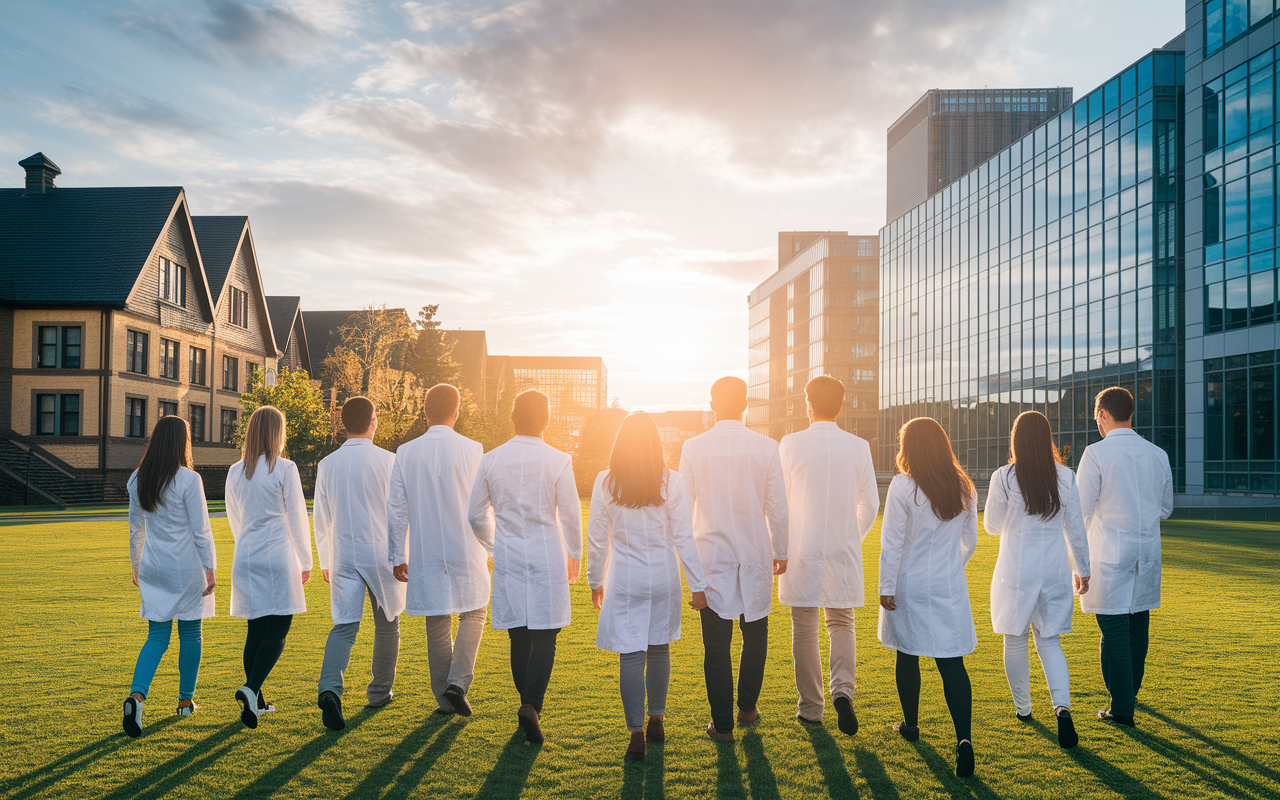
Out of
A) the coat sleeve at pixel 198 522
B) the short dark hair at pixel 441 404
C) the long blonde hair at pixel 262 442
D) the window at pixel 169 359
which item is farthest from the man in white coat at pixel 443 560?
the window at pixel 169 359

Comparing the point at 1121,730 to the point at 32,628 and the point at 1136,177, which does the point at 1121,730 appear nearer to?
the point at 32,628

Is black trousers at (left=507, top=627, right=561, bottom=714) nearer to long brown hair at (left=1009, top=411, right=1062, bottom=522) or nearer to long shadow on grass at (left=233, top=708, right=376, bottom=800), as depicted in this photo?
long shadow on grass at (left=233, top=708, right=376, bottom=800)

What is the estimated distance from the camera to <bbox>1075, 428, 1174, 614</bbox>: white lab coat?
558cm

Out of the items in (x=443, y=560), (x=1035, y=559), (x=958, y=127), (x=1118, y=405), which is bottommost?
(x=443, y=560)

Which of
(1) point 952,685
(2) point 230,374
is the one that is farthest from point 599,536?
(2) point 230,374

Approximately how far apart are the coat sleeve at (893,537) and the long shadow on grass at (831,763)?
1.03 m

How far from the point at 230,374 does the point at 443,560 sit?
42.8m

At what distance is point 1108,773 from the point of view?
4.60 meters

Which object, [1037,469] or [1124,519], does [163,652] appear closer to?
[1037,469]

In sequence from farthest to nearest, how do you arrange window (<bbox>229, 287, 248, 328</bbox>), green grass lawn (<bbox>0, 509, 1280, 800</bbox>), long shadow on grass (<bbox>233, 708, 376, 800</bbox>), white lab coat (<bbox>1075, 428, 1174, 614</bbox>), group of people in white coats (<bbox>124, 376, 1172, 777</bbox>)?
window (<bbox>229, 287, 248, 328</bbox>) < white lab coat (<bbox>1075, 428, 1174, 614</bbox>) < group of people in white coats (<bbox>124, 376, 1172, 777</bbox>) < green grass lawn (<bbox>0, 509, 1280, 800</bbox>) < long shadow on grass (<bbox>233, 708, 376, 800</bbox>)

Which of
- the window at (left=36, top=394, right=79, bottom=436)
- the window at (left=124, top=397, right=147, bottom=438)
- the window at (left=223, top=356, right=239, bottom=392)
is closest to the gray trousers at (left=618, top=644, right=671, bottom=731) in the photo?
the window at (left=124, top=397, right=147, bottom=438)

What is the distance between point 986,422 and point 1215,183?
1971 centimetres

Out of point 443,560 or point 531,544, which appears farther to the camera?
point 443,560

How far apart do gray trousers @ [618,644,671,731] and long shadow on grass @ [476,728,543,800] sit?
25.6 inches
